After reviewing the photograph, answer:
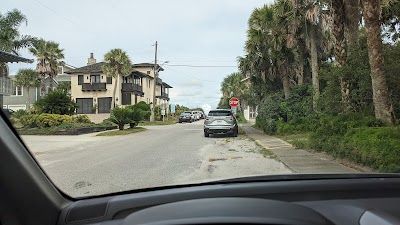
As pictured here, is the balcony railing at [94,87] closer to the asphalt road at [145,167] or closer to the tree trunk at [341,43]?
the asphalt road at [145,167]

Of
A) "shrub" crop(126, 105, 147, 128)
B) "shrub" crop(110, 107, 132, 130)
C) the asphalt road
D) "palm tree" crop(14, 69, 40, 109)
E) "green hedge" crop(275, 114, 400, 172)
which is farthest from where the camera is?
"palm tree" crop(14, 69, 40, 109)

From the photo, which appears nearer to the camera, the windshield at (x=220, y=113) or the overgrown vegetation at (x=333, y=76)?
the overgrown vegetation at (x=333, y=76)

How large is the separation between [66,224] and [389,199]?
157 centimetres

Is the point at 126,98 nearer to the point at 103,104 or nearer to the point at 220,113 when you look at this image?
the point at 103,104

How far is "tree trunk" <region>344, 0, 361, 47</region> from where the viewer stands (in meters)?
19.6

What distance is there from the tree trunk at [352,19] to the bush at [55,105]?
83.3ft

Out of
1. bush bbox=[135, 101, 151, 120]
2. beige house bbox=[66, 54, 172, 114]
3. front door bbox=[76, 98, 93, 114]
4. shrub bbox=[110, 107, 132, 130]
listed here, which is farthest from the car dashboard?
front door bbox=[76, 98, 93, 114]

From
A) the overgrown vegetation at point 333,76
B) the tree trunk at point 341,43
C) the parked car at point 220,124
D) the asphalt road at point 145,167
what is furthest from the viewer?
the parked car at point 220,124

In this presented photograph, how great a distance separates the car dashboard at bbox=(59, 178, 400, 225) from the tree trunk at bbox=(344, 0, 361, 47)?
58.3 ft

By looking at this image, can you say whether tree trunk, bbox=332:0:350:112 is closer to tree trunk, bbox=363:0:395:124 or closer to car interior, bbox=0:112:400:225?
tree trunk, bbox=363:0:395:124

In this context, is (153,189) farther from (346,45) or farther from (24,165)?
(346,45)

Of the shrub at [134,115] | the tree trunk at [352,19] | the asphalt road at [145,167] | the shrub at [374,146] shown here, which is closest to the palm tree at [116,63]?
the shrub at [134,115]

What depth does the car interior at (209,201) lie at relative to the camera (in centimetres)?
212

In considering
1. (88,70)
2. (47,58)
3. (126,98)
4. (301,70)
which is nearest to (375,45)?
(301,70)
